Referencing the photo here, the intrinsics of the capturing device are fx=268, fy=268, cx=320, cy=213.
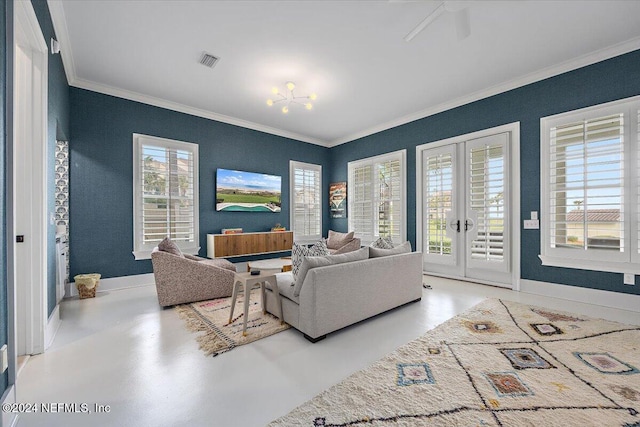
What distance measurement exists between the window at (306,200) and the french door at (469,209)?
2.74 metres

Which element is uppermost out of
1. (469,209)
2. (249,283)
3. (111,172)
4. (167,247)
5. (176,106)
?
(176,106)

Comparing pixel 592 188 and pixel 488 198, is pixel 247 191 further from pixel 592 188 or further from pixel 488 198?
pixel 592 188

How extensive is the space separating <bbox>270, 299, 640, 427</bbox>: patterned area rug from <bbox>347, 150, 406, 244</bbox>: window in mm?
3293

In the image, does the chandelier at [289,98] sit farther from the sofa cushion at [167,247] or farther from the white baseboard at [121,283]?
the white baseboard at [121,283]

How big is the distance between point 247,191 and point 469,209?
14.0 ft

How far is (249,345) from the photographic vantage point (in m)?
2.37

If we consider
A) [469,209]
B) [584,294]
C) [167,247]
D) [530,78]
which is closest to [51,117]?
[167,247]

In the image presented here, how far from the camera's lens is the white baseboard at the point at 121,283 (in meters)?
3.89

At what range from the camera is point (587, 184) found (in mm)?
3500

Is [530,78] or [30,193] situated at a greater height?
[530,78]

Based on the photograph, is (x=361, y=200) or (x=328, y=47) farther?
(x=361, y=200)

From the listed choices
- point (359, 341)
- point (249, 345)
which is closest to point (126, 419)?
point (249, 345)

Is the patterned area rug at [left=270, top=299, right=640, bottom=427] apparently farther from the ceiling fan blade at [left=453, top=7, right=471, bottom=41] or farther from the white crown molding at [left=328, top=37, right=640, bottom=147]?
the white crown molding at [left=328, top=37, right=640, bottom=147]

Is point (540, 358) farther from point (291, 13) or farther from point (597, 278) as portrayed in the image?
point (291, 13)
